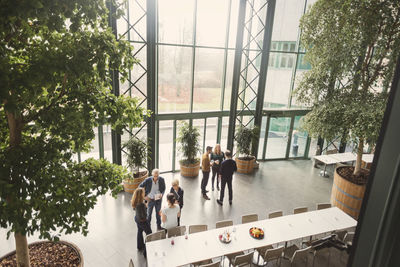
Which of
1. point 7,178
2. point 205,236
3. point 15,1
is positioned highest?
point 15,1

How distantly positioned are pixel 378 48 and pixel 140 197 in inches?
242

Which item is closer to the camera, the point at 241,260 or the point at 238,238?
the point at 241,260

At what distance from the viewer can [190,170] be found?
933 cm

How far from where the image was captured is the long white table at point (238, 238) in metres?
4.48

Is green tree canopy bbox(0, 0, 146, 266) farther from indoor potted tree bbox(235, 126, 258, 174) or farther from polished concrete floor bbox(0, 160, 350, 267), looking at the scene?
indoor potted tree bbox(235, 126, 258, 174)

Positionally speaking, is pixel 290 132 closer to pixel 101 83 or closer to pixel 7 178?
pixel 101 83

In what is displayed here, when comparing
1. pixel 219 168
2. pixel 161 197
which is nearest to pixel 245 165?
pixel 219 168

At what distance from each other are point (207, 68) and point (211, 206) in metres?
4.63

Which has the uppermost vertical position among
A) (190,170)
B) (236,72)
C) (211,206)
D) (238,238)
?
(236,72)

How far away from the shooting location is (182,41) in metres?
8.80

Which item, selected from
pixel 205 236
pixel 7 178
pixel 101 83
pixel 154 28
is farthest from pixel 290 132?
pixel 7 178

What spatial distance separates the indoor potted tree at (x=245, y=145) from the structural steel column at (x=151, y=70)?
121 inches

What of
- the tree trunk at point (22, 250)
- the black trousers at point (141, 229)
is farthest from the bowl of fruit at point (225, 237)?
the tree trunk at point (22, 250)

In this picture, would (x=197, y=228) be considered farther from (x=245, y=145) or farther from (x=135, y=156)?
(x=245, y=145)
